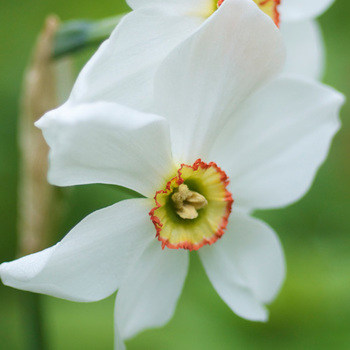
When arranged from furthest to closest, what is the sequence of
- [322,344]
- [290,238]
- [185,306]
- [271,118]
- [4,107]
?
[4,107]
[290,238]
[185,306]
[322,344]
[271,118]

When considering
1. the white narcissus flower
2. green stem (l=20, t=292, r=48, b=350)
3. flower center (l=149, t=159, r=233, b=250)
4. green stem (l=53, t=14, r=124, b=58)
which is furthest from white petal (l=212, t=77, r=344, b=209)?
green stem (l=20, t=292, r=48, b=350)

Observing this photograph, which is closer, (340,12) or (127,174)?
(127,174)

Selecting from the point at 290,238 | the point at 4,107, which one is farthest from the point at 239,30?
the point at 4,107

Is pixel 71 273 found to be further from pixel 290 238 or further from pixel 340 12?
pixel 340 12

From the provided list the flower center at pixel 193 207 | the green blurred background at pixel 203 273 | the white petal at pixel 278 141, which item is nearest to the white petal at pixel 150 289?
the flower center at pixel 193 207

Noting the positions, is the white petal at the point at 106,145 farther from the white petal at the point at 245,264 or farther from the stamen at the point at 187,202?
the white petal at the point at 245,264

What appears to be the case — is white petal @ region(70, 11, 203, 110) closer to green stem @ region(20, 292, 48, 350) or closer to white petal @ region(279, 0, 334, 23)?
white petal @ region(279, 0, 334, 23)

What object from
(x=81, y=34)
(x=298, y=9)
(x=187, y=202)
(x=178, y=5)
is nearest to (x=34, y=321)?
(x=187, y=202)
